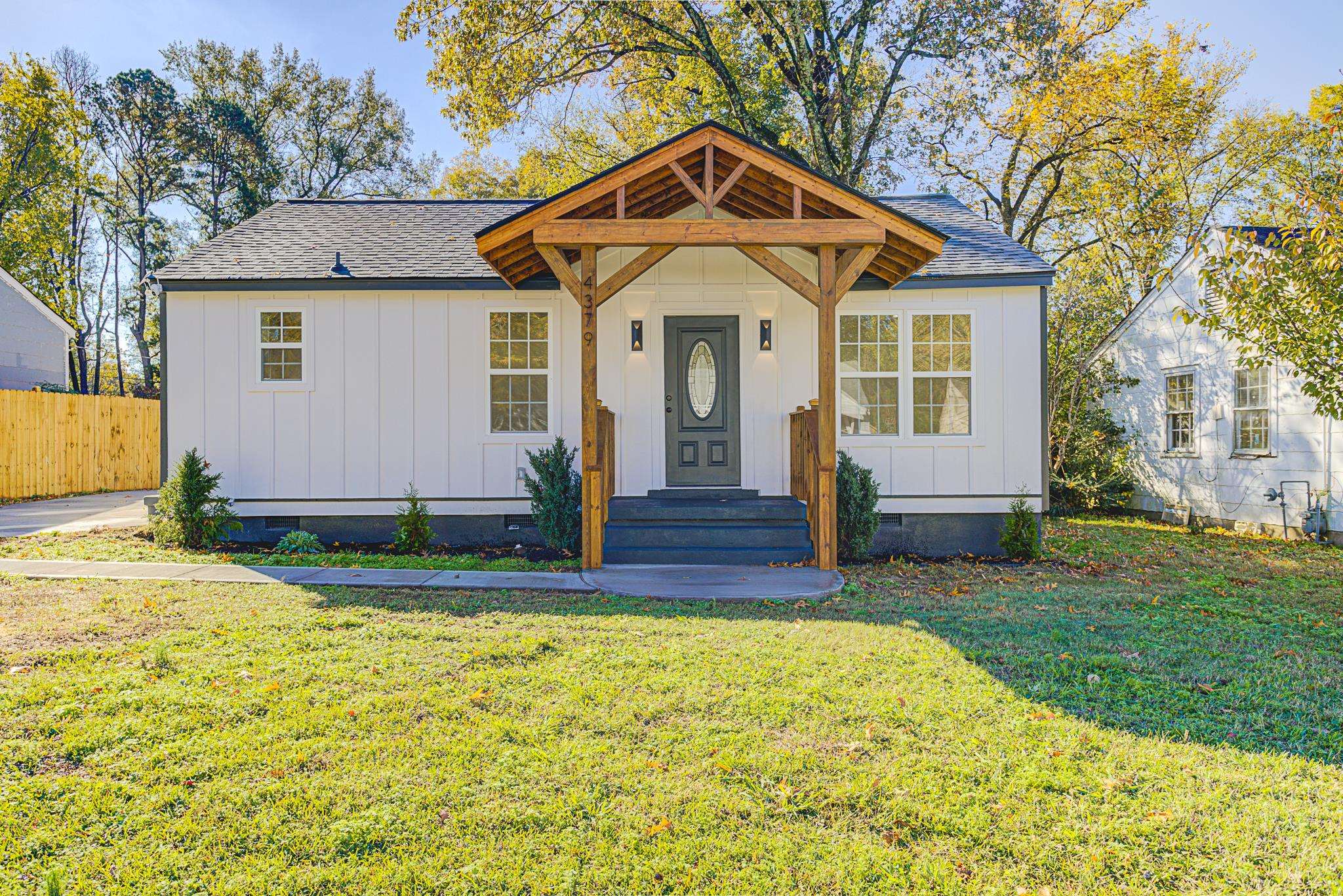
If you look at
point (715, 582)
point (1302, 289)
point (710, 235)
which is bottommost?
point (715, 582)

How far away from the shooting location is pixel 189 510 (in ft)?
27.8

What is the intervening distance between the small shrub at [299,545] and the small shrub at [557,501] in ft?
8.61

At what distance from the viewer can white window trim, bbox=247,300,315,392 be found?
920cm

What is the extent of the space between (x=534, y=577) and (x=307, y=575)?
2063 mm

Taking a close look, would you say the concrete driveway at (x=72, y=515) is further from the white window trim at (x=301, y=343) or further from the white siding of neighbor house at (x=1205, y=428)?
the white siding of neighbor house at (x=1205, y=428)

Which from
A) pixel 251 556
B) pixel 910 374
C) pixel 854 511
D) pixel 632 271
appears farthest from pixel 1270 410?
pixel 251 556

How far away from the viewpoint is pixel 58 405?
15.5m

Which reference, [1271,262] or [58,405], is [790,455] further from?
[58,405]

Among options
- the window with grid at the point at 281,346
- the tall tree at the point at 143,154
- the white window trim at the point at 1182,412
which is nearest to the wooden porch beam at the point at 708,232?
the window with grid at the point at 281,346

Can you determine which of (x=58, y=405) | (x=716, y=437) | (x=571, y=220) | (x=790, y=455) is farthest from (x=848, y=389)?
(x=58, y=405)

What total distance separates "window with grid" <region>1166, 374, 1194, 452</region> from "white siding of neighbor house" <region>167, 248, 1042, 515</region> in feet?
20.3

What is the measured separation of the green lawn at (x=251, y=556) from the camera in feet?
25.1

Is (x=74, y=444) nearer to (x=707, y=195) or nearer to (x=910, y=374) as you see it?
(x=707, y=195)

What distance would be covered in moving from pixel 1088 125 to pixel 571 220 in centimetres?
1354
